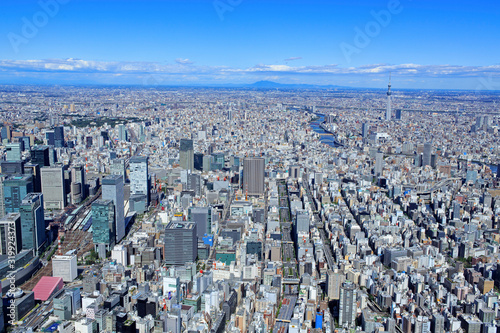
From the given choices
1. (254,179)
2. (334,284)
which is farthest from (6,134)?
(334,284)

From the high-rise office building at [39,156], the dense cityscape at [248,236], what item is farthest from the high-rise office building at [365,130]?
the high-rise office building at [39,156]

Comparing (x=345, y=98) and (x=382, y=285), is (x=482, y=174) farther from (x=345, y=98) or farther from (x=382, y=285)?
(x=345, y=98)

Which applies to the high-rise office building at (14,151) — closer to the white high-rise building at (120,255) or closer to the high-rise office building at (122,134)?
the high-rise office building at (122,134)

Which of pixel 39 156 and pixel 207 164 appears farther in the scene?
pixel 207 164

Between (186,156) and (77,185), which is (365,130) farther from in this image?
(77,185)

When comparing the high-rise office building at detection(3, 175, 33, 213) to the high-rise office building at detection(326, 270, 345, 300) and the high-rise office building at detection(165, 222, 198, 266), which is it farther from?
the high-rise office building at detection(326, 270, 345, 300)
